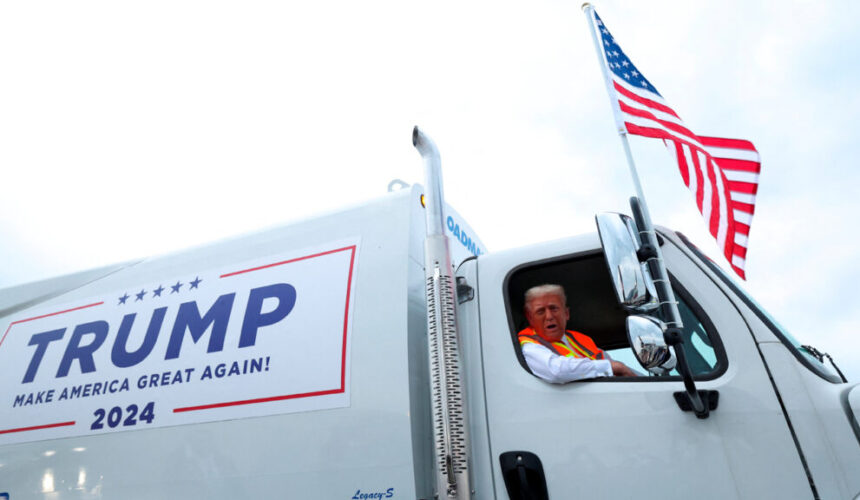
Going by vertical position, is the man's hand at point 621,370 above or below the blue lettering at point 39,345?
below

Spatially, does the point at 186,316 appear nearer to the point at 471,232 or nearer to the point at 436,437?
the point at 436,437

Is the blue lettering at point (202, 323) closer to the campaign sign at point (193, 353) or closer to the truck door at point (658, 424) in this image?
the campaign sign at point (193, 353)

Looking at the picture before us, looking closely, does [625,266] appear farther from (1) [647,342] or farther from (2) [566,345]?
(2) [566,345]

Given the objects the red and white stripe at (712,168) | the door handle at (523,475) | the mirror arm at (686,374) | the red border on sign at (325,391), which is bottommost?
the door handle at (523,475)

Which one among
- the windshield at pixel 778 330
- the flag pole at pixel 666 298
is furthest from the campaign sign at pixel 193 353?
the windshield at pixel 778 330

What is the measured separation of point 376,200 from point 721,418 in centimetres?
188

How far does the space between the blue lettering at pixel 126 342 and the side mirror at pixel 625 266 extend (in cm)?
233

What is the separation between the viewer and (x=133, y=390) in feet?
9.36

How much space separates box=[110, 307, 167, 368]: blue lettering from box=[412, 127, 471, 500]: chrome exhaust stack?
1521mm

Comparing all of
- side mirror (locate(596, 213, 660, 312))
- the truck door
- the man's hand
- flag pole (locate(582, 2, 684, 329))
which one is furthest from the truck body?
side mirror (locate(596, 213, 660, 312))

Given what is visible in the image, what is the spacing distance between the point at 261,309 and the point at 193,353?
0.40 meters

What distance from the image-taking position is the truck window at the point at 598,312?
2.24 meters

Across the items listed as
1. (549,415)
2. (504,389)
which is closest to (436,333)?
(504,389)

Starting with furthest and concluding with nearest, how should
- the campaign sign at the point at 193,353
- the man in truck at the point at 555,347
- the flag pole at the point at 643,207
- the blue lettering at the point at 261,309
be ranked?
the blue lettering at the point at 261,309
the campaign sign at the point at 193,353
the man in truck at the point at 555,347
the flag pole at the point at 643,207
